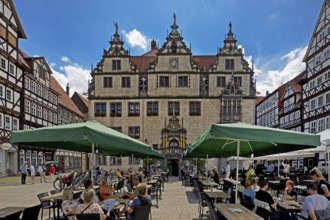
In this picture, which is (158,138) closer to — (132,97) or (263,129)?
(132,97)

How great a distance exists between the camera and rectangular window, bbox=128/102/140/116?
37250mm

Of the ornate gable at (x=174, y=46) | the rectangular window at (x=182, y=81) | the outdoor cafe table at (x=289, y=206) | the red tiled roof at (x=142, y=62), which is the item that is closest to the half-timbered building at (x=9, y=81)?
the red tiled roof at (x=142, y=62)

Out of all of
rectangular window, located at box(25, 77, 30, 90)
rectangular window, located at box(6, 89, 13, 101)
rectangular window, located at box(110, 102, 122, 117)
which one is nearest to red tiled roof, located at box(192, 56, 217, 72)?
rectangular window, located at box(110, 102, 122, 117)

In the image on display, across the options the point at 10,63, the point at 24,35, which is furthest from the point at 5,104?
the point at 24,35

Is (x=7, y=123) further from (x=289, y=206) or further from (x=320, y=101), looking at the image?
(x=320, y=101)

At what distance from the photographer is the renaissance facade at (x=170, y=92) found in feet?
121

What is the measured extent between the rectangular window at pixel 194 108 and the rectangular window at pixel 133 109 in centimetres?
626

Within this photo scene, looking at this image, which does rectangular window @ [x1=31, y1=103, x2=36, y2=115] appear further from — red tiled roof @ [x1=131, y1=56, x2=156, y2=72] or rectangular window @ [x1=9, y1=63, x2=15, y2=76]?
red tiled roof @ [x1=131, y1=56, x2=156, y2=72]

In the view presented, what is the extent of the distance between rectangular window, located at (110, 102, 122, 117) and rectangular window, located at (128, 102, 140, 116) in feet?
3.87

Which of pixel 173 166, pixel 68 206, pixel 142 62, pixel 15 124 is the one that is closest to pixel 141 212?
pixel 68 206

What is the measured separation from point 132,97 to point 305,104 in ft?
64.1

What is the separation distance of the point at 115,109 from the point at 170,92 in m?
6.82

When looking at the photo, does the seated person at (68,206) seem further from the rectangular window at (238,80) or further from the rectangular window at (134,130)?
the rectangular window at (238,80)

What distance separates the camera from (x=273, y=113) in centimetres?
5284
